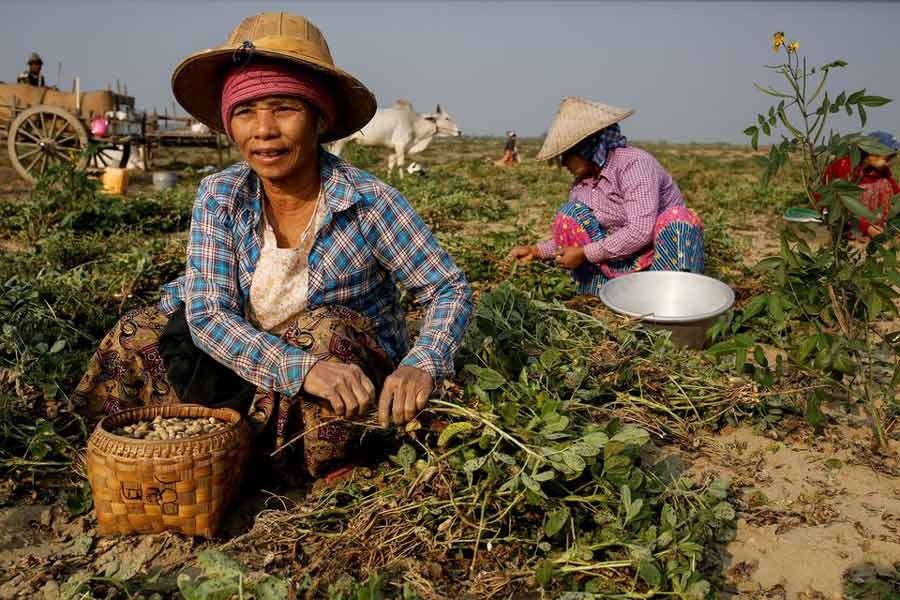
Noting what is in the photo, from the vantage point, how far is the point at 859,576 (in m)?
1.56

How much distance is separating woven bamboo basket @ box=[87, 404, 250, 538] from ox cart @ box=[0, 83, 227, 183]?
7206mm

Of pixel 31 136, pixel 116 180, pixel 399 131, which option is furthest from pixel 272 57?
pixel 399 131

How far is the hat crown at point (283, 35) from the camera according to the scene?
5.67ft

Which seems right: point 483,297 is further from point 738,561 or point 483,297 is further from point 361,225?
point 738,561

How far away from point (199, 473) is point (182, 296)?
0.69 metres

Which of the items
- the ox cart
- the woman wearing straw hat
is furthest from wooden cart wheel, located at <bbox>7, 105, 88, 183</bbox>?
the woman wearing straw hat

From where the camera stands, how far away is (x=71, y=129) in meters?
9.11

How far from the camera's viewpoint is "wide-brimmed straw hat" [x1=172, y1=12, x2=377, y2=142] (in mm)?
1728

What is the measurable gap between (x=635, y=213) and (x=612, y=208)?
7.0 inches

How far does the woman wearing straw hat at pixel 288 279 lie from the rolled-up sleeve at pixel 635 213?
154 centimetres

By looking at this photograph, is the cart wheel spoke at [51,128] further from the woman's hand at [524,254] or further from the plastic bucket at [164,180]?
the woman's hand at [524,254]

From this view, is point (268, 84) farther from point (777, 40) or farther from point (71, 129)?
point (71, 129)

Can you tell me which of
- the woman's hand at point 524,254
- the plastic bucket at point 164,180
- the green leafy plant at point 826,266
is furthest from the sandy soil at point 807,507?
the plastic bucket at point 164,180

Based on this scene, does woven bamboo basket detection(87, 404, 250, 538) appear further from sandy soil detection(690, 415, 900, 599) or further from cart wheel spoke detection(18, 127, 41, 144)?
cart wheel spoke detection(18, 127, 41, 144)
